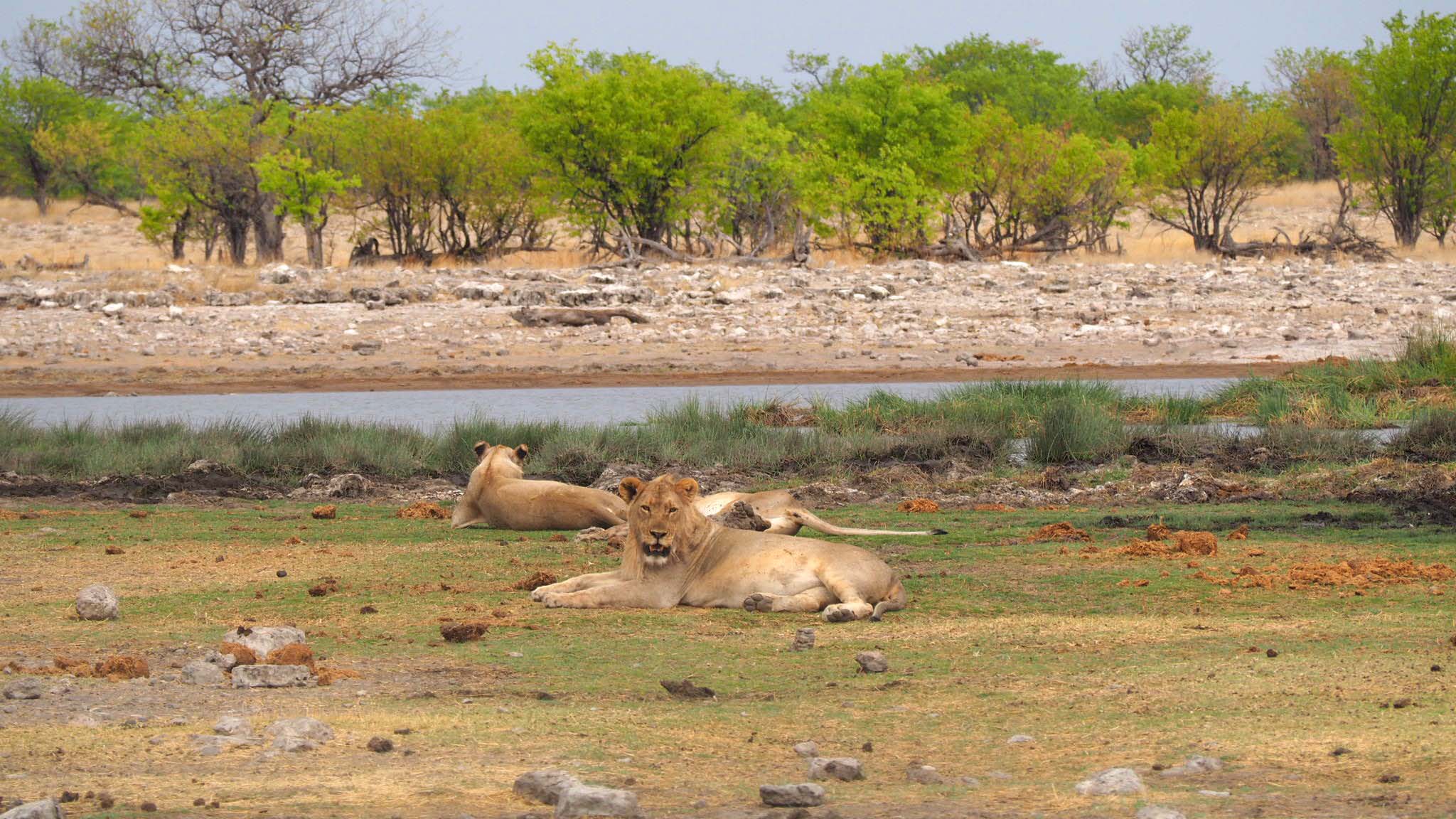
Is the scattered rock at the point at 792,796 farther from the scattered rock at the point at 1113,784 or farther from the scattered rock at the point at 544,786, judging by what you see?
the scattered rock at the point at 1113,784

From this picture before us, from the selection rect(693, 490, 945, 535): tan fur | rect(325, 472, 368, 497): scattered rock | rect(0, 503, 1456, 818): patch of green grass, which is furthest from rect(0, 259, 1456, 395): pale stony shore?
rect(0, 503, 1456, 818): patch of green grass

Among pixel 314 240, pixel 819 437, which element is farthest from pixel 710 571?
pixel 314 240

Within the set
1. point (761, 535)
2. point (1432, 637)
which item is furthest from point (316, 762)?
point (1432, 637)

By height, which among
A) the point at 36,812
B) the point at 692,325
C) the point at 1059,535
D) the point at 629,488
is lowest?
the point at 1059,535

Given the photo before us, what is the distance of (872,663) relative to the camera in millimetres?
6828

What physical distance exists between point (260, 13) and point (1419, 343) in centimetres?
3543

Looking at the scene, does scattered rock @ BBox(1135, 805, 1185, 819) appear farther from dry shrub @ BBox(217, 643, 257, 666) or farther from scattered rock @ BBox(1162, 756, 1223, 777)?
dry shrub @ BBox(217, 643, 257, 666)

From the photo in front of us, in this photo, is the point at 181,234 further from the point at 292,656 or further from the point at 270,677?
the point at 270,677

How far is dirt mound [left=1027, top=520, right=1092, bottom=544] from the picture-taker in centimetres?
1086

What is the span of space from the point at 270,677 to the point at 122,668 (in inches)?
26.3

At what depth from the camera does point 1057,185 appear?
42.7 meters

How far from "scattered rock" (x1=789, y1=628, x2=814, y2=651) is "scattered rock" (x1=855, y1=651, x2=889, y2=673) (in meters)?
0.46

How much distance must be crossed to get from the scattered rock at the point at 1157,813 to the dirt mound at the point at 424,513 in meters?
8.88

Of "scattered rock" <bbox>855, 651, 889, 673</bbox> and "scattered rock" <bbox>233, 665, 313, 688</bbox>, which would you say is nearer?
"scattered rock" <bbox>233, 665, 313, 688</bbox>
